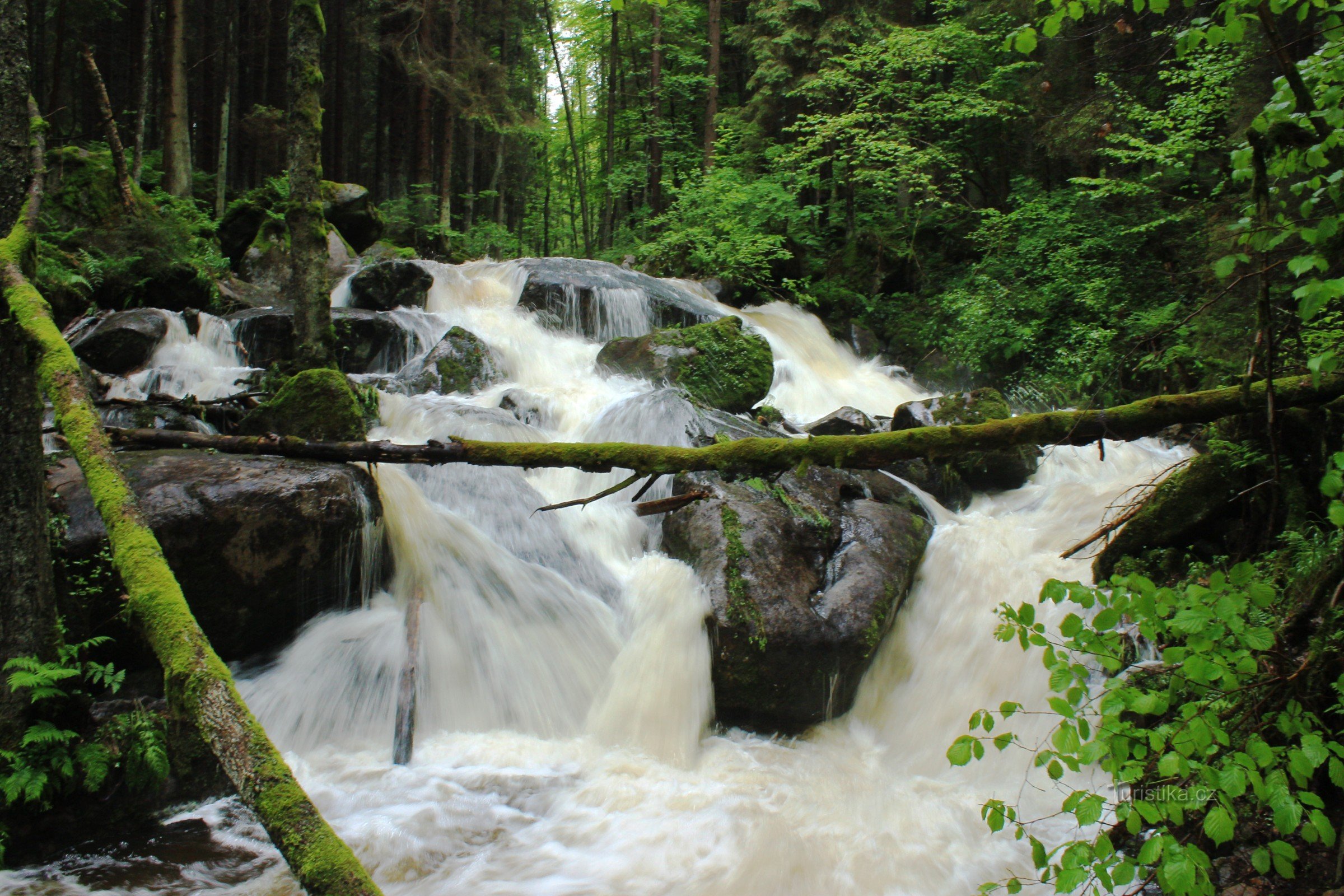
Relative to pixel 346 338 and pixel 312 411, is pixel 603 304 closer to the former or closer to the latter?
pixel 346 338

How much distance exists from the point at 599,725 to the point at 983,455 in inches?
228

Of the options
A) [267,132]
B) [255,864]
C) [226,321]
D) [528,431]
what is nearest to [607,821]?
[255,864]

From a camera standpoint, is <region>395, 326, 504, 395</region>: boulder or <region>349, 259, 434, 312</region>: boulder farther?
<region>349, 259, 434, 312</region>: boulder

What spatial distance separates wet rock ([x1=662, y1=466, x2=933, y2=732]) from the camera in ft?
18.7

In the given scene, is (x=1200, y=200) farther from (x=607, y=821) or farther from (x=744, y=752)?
(x=607, y=821)

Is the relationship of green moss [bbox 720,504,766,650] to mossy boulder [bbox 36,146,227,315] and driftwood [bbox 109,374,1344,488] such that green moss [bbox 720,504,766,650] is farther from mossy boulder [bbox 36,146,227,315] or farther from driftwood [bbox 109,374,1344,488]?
mossy boulder [bbox 36,146,227,315]

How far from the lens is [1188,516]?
17.9 feet

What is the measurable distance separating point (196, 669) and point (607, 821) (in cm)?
327

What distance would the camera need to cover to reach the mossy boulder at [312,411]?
619 cm

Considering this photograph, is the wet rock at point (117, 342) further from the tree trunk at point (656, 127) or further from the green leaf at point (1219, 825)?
the tree trunk at point (656, 127)

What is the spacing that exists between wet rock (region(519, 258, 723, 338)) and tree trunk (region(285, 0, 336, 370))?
19.3 feet

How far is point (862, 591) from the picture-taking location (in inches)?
244

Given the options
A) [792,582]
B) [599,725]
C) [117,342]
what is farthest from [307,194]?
[792,582]

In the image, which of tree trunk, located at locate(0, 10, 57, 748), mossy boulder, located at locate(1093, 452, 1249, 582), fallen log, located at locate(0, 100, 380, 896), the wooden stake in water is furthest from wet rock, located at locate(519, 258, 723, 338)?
fallen log, located at locate(0, 100, 380, 896)
